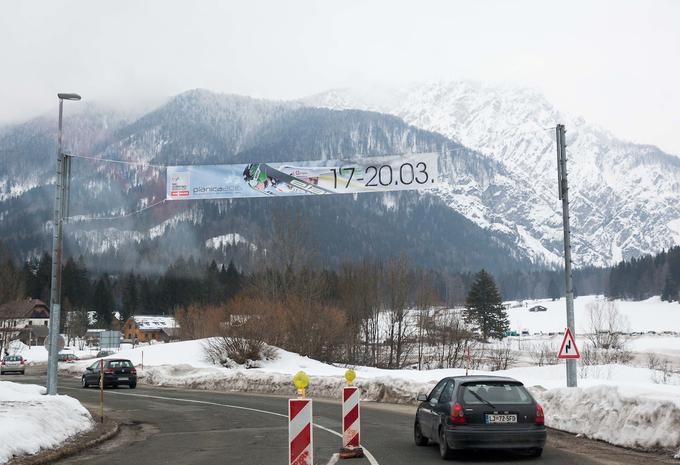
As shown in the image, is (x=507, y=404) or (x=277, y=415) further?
(x=277, y=415)

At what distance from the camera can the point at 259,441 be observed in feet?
54.5

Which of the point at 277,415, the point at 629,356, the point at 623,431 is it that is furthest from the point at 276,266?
the point at 623,431

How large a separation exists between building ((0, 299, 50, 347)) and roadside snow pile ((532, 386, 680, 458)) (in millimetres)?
83514

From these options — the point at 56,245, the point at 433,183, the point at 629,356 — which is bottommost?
the point at 629,356

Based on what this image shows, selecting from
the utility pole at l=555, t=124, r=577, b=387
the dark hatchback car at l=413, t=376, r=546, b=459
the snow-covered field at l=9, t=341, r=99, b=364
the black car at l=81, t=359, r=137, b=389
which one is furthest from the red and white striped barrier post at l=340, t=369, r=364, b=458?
the snow-covered field at l=9, t=341, r=99, b=364

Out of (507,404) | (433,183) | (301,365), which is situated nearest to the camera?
(507,404)

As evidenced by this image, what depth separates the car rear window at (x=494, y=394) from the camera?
13.0 metres

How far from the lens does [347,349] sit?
6425cm

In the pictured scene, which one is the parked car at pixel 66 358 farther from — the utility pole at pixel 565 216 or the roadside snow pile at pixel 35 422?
the utility pole at pixel 565 216

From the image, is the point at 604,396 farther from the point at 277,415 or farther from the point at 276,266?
the point at 276,266

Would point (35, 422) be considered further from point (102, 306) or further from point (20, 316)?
point (102, 306)

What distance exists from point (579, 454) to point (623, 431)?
202 cm

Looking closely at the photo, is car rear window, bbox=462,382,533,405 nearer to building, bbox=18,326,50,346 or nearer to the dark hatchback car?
the dark hatchback car

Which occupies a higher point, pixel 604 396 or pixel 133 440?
pixel 604 396
